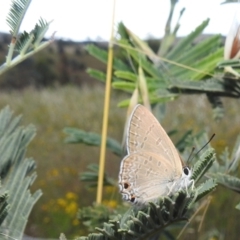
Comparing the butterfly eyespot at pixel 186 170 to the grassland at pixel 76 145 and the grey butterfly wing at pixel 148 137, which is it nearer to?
the grey butterfly wing at pixel 148 137

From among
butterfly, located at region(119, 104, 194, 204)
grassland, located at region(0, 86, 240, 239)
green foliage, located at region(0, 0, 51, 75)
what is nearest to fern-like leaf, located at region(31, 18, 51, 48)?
green foliage, located at region(0, 0, 51, 75)

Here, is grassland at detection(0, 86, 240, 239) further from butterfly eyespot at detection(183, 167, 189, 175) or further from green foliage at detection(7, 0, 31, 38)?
green foliage at detection(7, 0, 31, 38)

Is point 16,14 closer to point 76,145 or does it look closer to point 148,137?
point 148,137

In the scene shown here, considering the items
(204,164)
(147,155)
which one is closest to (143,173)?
(147,155)

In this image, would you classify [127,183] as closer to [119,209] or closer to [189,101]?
[119,209]

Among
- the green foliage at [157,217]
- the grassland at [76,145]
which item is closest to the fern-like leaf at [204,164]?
the green foliage at [157,217]

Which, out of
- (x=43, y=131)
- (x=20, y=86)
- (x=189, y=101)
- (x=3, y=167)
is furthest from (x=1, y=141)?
(x=20, y=86)
